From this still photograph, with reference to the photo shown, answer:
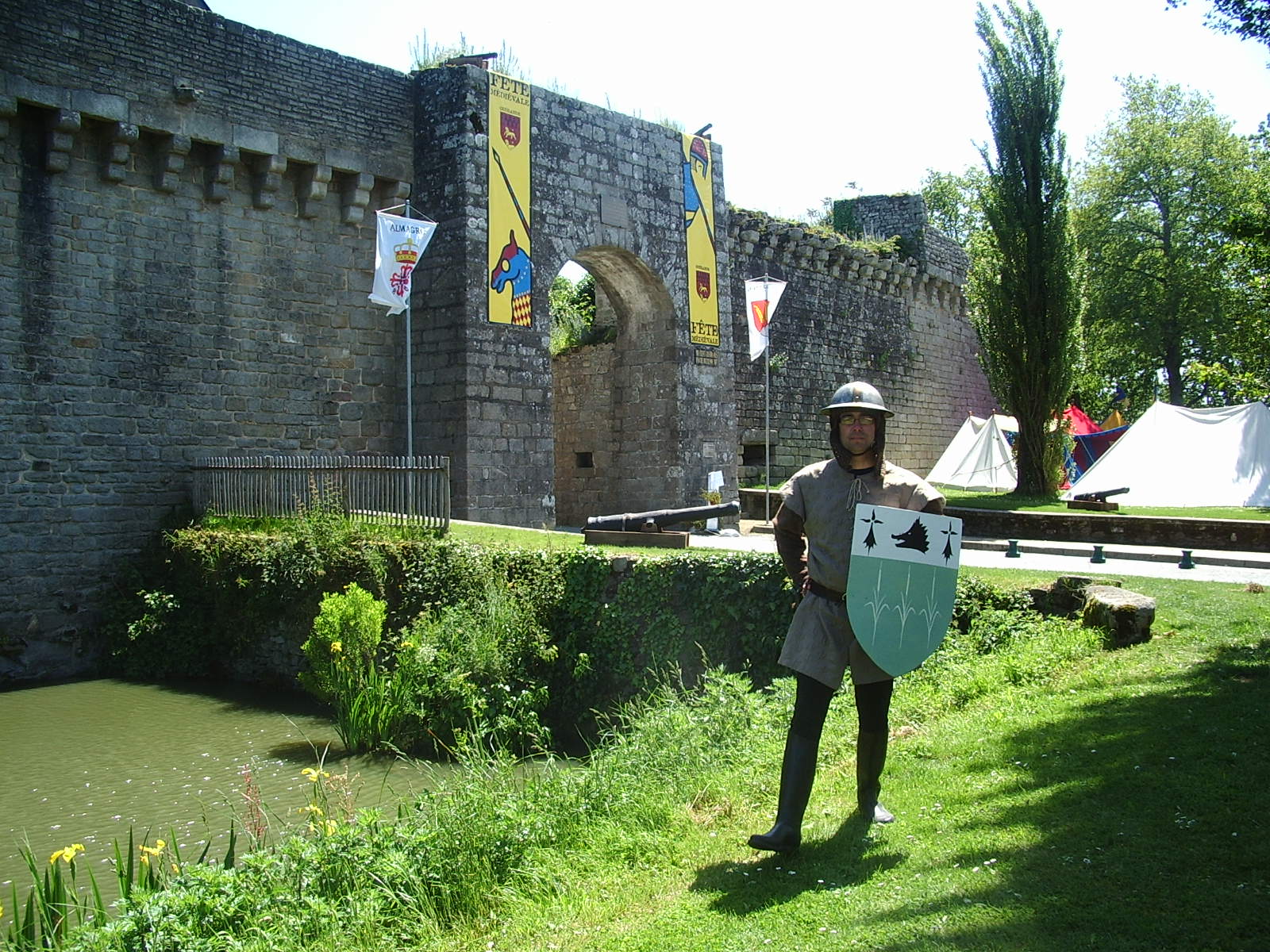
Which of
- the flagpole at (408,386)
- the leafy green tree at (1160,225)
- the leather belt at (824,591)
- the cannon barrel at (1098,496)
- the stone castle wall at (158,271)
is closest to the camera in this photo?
the leather belt at (824,591)

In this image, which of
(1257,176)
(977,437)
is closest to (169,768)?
(977,437)

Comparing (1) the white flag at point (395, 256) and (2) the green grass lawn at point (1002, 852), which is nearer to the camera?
(2) the green grass lawn at point (1002, 852)

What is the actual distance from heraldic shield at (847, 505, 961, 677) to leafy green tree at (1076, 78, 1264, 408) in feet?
96.2

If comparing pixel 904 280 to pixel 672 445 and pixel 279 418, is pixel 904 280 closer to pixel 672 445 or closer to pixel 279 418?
pixel 672 445

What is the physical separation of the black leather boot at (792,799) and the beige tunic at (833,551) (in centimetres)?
29

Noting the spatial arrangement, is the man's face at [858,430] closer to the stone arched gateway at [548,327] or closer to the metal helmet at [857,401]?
the metal helmet at [857,401]

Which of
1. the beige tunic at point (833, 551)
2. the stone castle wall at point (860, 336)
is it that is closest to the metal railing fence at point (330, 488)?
the beige tunic at point (833, 551)

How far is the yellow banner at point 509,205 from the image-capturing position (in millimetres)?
14352

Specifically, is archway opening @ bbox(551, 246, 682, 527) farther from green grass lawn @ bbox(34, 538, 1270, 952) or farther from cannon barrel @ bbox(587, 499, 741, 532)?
green grass lawn @ bbox(34, 538, 1270, 952)

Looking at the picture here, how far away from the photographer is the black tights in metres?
4.20

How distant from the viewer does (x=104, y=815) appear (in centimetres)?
751

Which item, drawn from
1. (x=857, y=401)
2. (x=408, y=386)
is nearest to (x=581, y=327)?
(x=408, y=386)

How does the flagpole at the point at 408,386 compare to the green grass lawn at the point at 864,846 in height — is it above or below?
above

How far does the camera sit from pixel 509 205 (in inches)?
572
